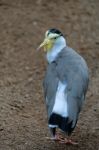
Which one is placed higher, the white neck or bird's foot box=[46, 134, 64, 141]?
the white neck

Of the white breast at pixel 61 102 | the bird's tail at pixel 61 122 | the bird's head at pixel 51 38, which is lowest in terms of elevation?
the bird's tail at pixel 61 122

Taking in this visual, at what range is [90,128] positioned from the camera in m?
6.59

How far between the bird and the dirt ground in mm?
294

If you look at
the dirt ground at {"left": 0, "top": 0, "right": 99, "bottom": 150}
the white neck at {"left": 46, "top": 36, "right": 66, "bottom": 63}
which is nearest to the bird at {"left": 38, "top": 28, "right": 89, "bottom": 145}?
the white neck at {"left": 46, "top": 36, "right": 66, "bottom": 63}

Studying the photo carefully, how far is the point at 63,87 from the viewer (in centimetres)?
598

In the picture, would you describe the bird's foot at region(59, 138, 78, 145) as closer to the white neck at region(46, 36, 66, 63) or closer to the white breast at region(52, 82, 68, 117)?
the white breast at region(52, 82, 68, 117)

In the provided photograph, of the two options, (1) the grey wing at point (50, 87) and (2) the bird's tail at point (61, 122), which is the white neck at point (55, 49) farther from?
(2) the bird's tail at point (61, 122)

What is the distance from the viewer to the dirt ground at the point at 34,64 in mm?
6383

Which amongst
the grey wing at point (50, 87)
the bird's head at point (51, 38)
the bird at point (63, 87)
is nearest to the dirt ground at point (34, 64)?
the bird at point (63, 87)

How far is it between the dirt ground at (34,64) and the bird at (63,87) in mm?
294

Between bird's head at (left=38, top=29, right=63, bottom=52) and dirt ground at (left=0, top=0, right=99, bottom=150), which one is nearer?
dirt ground at (left=0, top=0, right=99, bottom=150)

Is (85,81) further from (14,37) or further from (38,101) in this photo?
(14,37)

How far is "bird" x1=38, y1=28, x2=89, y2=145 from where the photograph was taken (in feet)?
18.6

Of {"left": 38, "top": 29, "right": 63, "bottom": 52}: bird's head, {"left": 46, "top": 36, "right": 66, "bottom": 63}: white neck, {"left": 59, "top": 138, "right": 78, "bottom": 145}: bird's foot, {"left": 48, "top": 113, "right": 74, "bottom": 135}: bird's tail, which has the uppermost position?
{"left": 38, "top": 29, "right": 63, "bottom": 52}: bird's head
